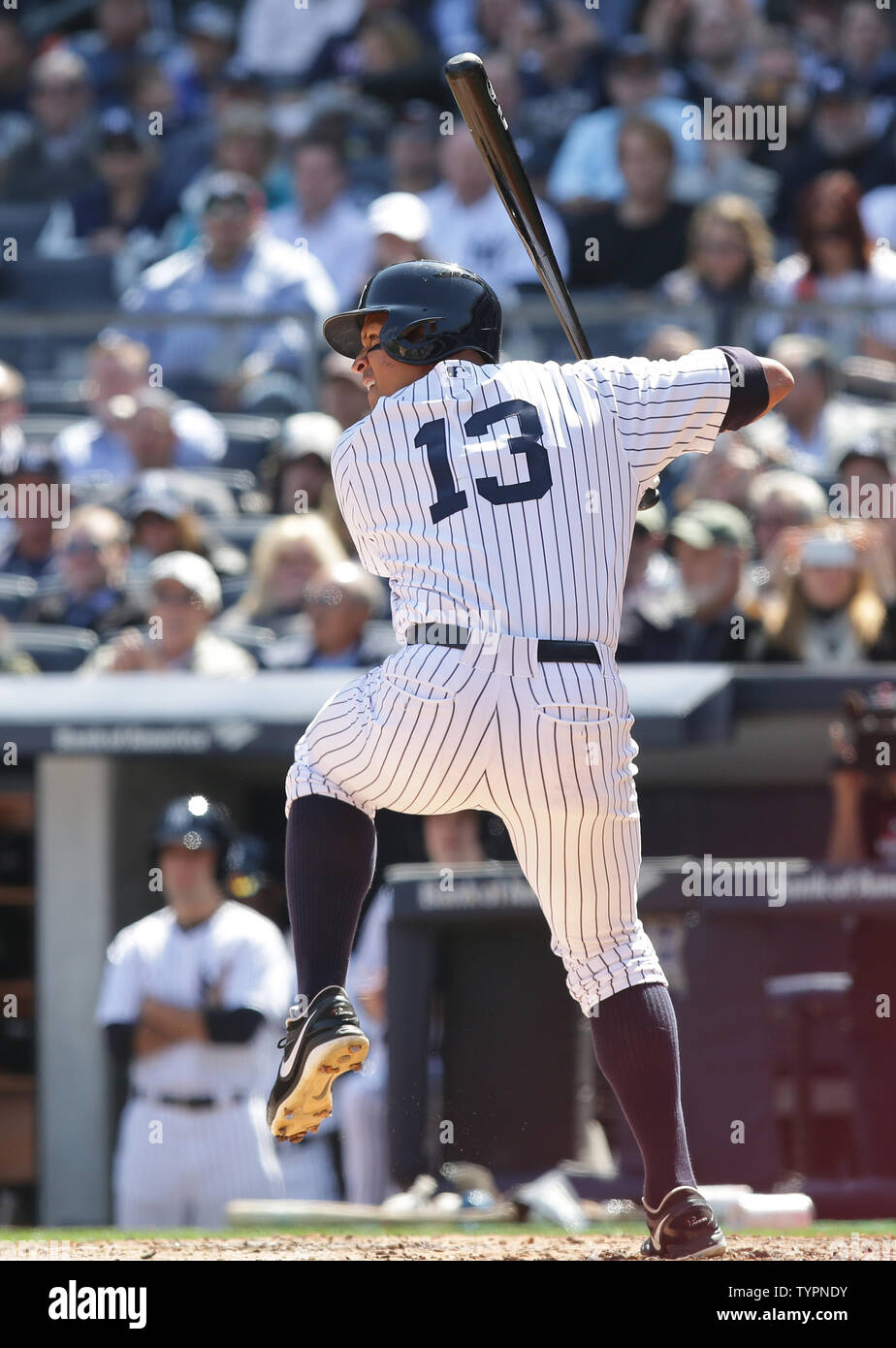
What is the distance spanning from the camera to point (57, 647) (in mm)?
6996

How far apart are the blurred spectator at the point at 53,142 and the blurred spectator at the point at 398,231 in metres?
2.93

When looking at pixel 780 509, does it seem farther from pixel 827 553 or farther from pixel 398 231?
pixel 398 231

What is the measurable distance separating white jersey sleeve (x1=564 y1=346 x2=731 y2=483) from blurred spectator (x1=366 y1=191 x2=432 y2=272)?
176 inches

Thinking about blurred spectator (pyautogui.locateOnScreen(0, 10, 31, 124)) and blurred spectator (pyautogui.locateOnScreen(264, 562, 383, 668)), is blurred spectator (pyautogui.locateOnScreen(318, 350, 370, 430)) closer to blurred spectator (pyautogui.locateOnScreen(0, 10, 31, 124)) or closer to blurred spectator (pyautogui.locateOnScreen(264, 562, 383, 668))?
blurred spectator (pyautogui.locateOnScreen(264, 562, 383, 668))

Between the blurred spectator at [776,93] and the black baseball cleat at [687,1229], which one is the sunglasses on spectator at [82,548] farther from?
the black baseball cleat at [687,1229]

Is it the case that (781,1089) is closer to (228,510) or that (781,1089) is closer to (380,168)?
(228,510)

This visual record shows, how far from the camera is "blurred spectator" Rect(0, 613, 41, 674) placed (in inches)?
269

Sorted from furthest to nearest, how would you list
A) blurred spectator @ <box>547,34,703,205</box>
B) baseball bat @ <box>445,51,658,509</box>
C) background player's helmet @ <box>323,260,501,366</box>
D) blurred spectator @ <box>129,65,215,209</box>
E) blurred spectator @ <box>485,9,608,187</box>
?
blurred spectator @ <box>129,65,215,209</box>
blurred spectator @ <box>485,9,608,187</box>
blurred spectator @ <box>547,34,703,205</box>
baseball bat @ <box>445,51,658,509</box>
background player's helmet @ <box>323,260,501,366</box>

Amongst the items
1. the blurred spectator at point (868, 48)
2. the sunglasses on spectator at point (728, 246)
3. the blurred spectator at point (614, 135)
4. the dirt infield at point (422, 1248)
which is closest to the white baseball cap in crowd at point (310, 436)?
the sunglasses on spectator at point (728, 246)

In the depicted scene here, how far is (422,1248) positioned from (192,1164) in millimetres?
2029

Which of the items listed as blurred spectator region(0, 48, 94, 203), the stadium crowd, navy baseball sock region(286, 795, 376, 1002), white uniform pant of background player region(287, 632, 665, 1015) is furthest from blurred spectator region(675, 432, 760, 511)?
blurred spectator region(0, 48, 94, 203)

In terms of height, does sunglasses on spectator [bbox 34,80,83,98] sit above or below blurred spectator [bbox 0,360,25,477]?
above

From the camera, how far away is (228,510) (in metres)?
7.59

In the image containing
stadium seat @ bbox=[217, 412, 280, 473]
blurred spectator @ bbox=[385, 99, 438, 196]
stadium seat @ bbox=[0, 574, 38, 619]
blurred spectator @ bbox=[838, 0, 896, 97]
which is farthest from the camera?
blurred spectator @ bbox=[838, 0, 896, 97]
